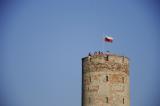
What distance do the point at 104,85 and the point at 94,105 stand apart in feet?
6.75

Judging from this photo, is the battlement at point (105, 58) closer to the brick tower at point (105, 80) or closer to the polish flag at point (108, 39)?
the brick tower at point (105, 80)

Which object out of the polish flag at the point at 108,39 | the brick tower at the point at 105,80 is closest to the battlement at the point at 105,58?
the brick tower at the point at 105,80

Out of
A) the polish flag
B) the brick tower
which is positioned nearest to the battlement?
the brick tower

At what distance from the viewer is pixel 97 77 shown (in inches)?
1683

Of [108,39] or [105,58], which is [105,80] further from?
[108,39]

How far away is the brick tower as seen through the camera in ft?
138

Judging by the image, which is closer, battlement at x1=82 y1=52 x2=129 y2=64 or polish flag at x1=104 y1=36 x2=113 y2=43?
battlement at x1=82 y1=52 x2=129 y2=64

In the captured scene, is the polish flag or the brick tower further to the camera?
the polish flag

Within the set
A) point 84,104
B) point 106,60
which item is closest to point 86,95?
point 84,104

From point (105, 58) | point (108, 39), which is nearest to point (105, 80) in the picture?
point (105, 58)

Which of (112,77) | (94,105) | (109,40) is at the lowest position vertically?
(94,105)

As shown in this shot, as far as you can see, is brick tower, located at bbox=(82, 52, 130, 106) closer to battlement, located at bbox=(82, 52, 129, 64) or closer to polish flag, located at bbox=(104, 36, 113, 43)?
battlement, located at bbox=(82, 52, 129, 64)

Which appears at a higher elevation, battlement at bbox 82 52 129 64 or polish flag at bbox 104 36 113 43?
polish flag at bbox 104 36 113 43

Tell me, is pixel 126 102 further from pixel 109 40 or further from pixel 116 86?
pixel 109 40
